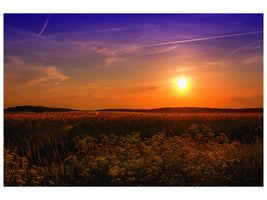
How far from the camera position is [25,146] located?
24.1 feet

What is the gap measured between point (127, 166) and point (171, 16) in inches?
164

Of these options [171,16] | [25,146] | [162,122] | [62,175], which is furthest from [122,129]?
[171,16]

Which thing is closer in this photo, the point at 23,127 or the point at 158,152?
the point at 158,152

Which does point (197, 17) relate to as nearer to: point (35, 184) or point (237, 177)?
point (237, 177)

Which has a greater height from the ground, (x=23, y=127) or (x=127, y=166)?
(x=23, y=127)

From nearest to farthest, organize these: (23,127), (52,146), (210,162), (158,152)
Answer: (210,162) < (158,152) < (52,146) < (23,127)

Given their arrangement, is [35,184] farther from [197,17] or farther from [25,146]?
[197,17]

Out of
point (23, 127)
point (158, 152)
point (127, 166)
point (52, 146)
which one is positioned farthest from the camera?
point (23, 127)

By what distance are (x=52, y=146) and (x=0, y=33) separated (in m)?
3.64

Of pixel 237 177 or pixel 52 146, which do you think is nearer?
pixel 237 177

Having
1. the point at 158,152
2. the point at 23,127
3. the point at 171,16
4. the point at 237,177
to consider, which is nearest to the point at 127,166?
the point at 158,152

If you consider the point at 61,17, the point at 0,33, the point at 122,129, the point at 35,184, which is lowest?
the point at 35,184

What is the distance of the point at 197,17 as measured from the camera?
20.2 feet

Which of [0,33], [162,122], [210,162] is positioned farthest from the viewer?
[162,122]
